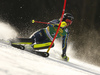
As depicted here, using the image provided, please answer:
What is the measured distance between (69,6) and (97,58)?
309 cm

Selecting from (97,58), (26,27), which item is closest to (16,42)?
(26,27)

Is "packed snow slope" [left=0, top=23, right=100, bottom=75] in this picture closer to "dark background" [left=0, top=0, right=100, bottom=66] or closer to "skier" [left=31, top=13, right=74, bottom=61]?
"skier" [left=31, top=13, right=74, bottom=61]

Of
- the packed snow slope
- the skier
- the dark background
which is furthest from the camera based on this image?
the dark background

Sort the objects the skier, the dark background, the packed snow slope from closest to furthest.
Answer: the packed snow slope < the skier < the dark background

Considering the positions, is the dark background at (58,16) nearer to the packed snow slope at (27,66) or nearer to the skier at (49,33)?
the skier at (49,33)

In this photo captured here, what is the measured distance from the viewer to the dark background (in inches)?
291

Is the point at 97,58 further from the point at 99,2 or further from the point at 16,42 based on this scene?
the point at 16,42

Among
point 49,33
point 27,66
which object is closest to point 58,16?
point 49,33

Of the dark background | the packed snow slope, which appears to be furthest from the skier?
the dark background

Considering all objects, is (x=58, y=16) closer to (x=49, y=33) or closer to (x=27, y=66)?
(x=49, y=33)

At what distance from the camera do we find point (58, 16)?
7656 millimetres

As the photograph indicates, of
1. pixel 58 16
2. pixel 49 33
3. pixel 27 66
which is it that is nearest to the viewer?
pixel 27 66

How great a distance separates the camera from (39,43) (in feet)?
11.8

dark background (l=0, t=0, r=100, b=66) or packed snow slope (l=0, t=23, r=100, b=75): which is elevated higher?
dark background (l=0, t=0, r=100, b=66)
